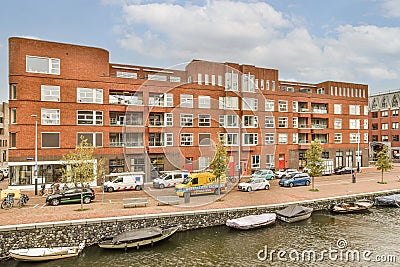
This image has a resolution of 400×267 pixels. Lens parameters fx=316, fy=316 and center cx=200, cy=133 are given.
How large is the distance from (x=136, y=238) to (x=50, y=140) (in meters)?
23.2

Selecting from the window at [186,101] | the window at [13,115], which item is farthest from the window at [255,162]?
the window at [13,115]

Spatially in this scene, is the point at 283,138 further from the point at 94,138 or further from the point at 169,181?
the point at 94,138

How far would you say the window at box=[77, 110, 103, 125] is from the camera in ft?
132

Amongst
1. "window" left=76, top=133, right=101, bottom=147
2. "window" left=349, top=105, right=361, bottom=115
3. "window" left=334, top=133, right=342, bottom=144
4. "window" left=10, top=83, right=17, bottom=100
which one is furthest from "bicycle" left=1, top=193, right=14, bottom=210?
"window" left=349, top=105, right=361, bottom=115

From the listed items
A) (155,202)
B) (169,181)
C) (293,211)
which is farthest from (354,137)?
(155,202)

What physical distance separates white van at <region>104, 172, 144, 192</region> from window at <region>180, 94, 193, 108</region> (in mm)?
13460

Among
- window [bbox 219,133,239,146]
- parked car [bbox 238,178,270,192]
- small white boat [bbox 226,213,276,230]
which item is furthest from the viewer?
window [bbox 219,133,239,146]

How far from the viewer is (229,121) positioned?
48.4m

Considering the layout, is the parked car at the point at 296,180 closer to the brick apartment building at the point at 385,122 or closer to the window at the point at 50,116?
the window at the point at 50,116

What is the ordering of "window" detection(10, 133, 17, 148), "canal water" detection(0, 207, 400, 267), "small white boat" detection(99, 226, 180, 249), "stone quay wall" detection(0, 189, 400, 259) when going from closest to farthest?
"canal water" detection(0, 207, 400, 267) < "stone quay wall" detection(0, 189, 400, 259) < "small white boat" detection(99, 226, 180, 249) < "window" detection(10, 133, 17, 148)

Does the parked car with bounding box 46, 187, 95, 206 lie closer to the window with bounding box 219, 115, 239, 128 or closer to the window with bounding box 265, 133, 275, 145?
the window with bounding box 219, 115, 239, 128

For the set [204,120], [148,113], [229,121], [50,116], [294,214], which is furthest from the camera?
[229,121]

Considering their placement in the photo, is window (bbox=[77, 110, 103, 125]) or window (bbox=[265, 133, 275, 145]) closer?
window (bbox=[77, 110, 103, 125])

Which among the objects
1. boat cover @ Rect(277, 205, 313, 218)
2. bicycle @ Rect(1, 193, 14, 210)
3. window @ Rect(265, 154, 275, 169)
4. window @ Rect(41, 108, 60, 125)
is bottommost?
boat cover @ Rect(277, 205, 313, 218)
